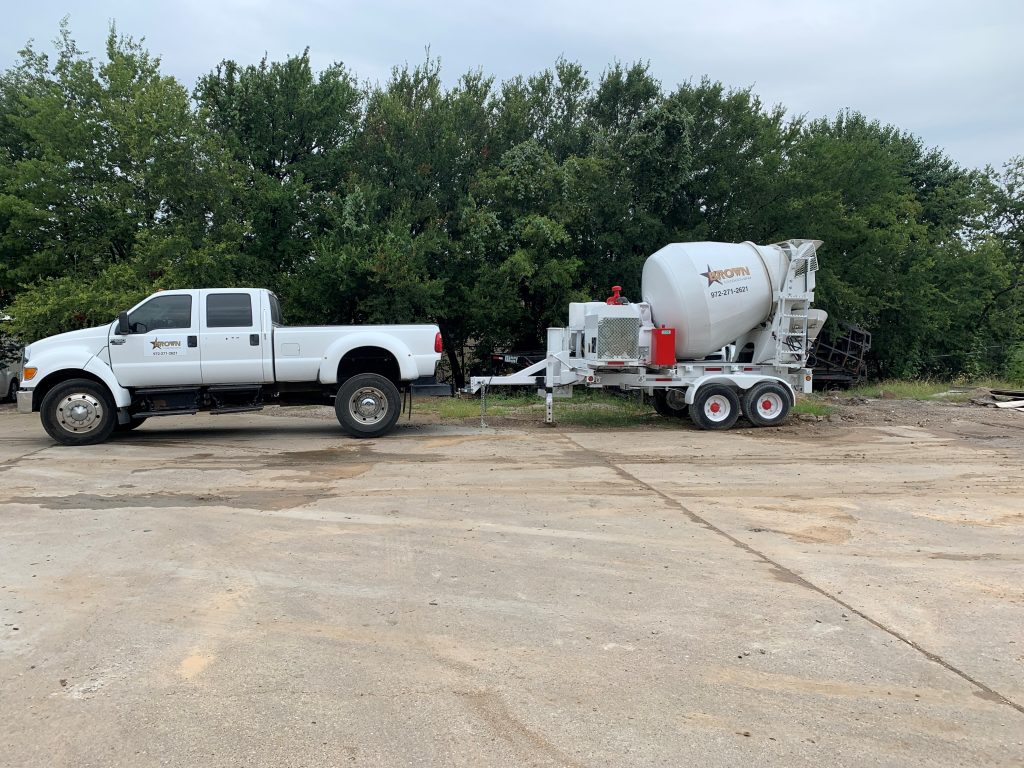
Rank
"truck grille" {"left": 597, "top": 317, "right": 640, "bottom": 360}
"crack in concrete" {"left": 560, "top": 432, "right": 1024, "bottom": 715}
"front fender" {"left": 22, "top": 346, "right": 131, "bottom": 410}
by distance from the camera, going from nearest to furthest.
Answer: "crack in concrete" {"left": 560, "top": 432, "right": 1024, "bottom": 715}
"front fender" {"left": 22, "top": 346, "right": 131, "bottom": 410}
"truck grille" {"left": 597, "top": 317, "right": 640, "bottom": 360}

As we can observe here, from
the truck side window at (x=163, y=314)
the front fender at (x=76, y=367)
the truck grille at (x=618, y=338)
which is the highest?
the truck side window at (x=163, y=314)

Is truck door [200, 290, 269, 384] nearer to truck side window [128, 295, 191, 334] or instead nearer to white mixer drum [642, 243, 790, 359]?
truck side window [128, 295, 191, 334]

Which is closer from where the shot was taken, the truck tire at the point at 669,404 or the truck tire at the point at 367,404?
the truck tire at the point at 367,404

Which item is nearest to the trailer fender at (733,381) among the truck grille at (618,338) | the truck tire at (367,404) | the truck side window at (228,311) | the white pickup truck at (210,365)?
the truck grille at (618,338)

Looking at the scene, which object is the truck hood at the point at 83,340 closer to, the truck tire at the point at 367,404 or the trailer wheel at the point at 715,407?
the truck tire at the point at 367,404

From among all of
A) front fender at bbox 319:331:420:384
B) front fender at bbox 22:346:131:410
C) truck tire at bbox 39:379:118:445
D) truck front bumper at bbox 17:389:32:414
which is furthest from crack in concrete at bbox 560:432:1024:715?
truck front bumper at bbox 17:389:32:414

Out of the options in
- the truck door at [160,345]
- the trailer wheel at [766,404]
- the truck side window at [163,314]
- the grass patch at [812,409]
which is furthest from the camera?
the grass patch at [812,409]

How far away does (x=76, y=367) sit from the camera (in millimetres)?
11781

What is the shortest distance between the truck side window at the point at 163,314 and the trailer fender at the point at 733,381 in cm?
892

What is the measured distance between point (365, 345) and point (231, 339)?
7.00 feet

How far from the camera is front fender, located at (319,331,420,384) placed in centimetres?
1248

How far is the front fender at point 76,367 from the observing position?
11.7 meters

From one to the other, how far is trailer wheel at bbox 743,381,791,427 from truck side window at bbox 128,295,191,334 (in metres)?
10.1

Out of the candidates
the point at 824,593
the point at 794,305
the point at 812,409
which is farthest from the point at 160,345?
the point at 812,409
